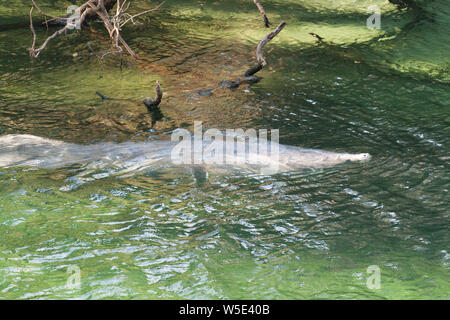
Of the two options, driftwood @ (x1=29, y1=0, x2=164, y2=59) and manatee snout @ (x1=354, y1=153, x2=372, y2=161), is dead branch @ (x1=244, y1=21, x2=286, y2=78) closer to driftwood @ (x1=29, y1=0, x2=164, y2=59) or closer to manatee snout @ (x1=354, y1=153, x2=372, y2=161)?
driftwood @ (x1=29, y1=0, x2=164, y2=59)

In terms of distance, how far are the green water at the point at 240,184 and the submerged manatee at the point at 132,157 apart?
0.53 ft

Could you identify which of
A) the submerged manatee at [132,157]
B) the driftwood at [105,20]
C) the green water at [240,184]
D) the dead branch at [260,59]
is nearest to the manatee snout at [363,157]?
the submerged manatee at [132,157]

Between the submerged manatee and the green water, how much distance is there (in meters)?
0.16

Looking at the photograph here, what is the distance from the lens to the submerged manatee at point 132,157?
5.21 metres

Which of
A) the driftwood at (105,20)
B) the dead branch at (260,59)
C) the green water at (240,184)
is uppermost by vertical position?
the driftwood at (105,20)

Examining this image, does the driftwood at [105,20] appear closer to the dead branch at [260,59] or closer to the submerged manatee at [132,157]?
the dead branch at [260,59]

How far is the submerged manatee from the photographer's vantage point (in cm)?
521

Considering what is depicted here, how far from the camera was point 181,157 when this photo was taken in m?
5.37

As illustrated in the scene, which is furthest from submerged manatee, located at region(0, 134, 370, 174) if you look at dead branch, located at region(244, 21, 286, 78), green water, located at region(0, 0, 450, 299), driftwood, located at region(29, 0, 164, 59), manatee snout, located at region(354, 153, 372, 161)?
dead branch, located at region(244, 21, 286, 78)

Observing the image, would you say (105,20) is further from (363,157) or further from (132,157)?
(363,157)

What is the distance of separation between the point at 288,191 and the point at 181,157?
1255 mm

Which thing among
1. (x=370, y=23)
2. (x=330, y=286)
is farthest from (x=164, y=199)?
(x=370, y=23)
